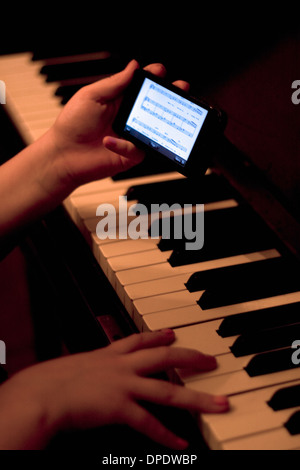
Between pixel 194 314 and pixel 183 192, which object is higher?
pixel 183 192

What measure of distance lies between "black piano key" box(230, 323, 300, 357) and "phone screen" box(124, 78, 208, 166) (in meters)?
0.39

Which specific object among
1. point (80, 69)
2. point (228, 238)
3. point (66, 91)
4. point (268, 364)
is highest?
point (80, 69)

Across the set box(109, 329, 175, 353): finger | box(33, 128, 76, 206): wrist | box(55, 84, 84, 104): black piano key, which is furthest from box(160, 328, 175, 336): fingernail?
box(55, 84, 84, 104): black piano key

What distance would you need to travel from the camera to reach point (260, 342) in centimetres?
103

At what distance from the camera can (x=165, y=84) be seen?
1271 mm

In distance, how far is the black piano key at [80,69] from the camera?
1.95 metres

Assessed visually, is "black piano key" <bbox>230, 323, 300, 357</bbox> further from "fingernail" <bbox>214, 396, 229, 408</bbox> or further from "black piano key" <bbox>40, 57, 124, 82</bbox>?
"black piano key" <bbox>40, 57, 124, 82</bbox>

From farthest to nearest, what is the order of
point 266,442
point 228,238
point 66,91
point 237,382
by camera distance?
point 66,91 < point 228,238 < point 237,382 < point 266,442

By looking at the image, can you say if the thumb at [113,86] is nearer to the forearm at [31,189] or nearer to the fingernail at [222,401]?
the forearm at [31,189]

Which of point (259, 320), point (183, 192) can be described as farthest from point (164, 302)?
point (183, 192)

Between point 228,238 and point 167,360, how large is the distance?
0.39 metres

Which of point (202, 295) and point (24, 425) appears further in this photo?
point (202, 295)

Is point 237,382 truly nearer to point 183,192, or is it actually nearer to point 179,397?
point 179,397

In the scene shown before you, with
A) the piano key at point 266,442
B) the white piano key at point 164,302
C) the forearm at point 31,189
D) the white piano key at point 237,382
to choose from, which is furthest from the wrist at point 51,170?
the piano key at point 266,442
